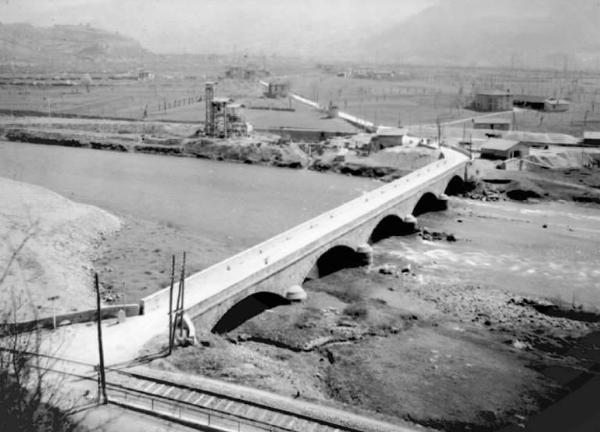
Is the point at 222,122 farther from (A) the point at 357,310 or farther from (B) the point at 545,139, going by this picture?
(A) the point at 357,310

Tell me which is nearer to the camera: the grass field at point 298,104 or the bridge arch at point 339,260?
the bridge arch at point 339,260

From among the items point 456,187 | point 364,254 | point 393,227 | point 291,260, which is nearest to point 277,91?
point 456,187

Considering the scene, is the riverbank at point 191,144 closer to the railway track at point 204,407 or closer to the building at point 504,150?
the building at point 504,150

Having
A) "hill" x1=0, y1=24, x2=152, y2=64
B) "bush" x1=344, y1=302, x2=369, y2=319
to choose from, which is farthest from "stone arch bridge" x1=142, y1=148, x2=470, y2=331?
"hill" x1=0, y1=24, x2=152, y2=64

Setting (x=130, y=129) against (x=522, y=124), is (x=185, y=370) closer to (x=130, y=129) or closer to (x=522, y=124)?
(x=130, y=129)

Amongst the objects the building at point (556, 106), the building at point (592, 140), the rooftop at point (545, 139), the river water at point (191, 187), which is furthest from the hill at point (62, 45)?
the building at point (592, 140)

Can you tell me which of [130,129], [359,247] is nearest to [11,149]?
[130,129]

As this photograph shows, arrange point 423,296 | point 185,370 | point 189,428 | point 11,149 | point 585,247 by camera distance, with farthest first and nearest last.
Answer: point 11,149 → point 585,247 → point 423,296 → point 185,370 → point 189,428
